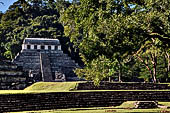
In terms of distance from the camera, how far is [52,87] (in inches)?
1042

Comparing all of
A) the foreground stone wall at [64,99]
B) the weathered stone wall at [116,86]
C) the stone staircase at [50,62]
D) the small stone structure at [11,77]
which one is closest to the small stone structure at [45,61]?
the stone staircase at [50,62]

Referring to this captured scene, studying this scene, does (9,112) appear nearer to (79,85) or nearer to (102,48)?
(102,48)

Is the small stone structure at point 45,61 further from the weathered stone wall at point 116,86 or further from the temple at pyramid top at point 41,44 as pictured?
the weathered stone wall at point 116,86

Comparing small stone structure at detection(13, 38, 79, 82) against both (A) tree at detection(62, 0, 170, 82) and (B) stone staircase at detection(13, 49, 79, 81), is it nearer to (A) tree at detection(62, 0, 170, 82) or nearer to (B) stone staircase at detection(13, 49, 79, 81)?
(B) stone staircase at detection(13, 49, 79, 81)

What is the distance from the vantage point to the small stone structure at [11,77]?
2956 cm

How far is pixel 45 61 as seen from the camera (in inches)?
1972

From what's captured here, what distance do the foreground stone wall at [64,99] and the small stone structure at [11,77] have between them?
11.8 meters

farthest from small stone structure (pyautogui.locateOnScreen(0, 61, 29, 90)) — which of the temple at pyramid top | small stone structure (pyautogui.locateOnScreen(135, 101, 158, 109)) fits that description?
the temple at pyramid top

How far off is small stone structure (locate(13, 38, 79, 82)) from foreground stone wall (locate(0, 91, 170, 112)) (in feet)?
79.6

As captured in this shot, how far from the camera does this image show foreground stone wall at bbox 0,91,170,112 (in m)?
17.4

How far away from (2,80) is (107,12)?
20.1 meters

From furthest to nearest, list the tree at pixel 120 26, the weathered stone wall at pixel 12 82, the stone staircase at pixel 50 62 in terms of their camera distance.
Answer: the stone staircase at pixel 50 62, the weathered stone wall at pixel 12 82, the tree at pixel 120 26

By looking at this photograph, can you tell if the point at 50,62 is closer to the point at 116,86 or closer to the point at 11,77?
the point at 11,77

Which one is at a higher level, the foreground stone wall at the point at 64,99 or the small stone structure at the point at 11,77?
the small stone structure at the point at 11,77
